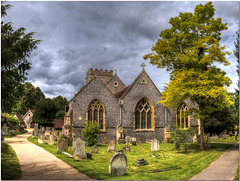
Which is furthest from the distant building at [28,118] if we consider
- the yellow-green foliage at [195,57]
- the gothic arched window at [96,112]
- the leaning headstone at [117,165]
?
the leaning headstone at [117,165]

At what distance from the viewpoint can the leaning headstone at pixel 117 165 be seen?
905 cm

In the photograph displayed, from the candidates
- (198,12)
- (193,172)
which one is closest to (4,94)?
(193,172)

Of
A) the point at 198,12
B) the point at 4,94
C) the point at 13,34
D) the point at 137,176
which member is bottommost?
the point at 137,176

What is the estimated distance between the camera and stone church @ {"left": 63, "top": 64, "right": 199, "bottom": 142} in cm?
2339

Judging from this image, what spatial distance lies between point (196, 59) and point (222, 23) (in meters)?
3.84

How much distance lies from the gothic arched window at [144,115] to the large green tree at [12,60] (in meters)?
17.7

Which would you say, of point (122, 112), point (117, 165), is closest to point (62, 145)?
point (117, 165)

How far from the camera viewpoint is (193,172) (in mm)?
9383

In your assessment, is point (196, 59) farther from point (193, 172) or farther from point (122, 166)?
point (122, 166)

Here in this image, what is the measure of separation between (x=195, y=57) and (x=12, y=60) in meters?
14.0

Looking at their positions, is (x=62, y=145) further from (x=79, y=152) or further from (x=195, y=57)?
(x=195, y=57)

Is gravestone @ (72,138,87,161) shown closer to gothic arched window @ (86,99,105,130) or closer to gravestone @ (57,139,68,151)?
gravestone @ (57,139,68,151)

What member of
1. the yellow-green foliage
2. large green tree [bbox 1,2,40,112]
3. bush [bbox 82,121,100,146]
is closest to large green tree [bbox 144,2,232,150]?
the yellow-green foliage

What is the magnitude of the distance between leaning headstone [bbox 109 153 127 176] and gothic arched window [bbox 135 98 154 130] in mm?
15840
